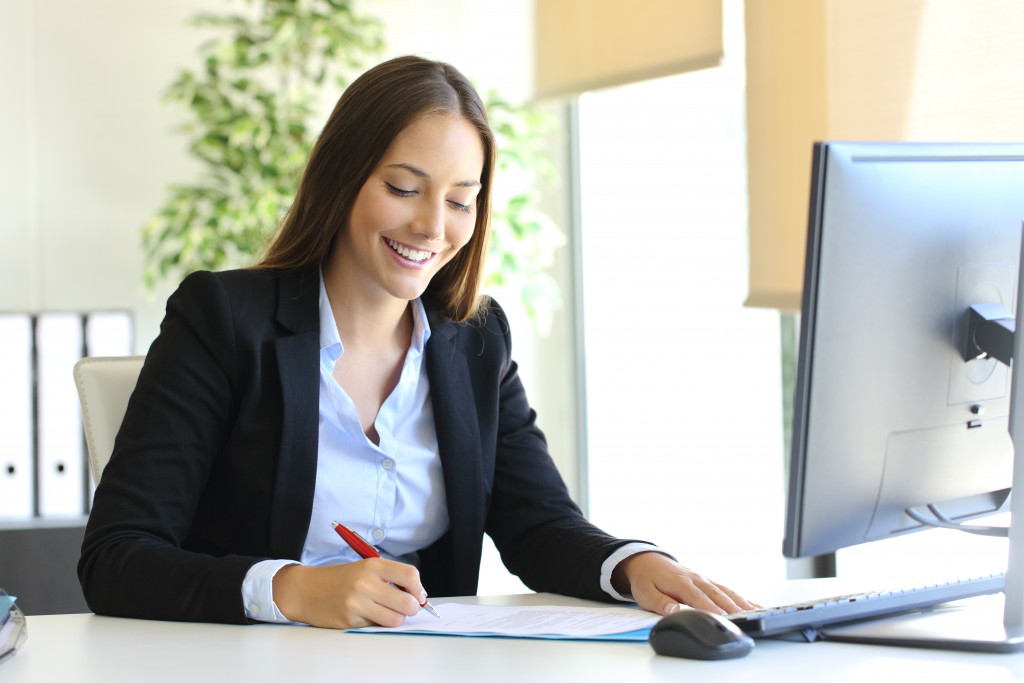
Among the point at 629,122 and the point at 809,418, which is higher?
the point at 629,122

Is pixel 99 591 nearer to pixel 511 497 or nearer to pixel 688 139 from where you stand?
pixel 511 497

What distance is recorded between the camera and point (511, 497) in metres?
1.56

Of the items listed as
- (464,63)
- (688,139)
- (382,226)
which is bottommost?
(382,226)

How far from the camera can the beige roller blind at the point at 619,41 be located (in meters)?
2.69

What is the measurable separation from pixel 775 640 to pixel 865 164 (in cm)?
44

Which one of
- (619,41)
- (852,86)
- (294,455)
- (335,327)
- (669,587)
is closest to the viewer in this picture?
(669,587)

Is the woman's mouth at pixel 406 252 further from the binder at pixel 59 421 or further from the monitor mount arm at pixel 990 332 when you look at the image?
the binder at pixel 59 421

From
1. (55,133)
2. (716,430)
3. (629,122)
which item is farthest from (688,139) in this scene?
(55,133)

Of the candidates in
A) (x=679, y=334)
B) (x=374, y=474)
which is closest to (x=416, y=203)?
(x=374, y=474)

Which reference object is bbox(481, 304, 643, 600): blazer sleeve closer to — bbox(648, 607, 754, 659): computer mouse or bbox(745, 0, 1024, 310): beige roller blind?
bbox(648, 607, 754, 659): computer mouse

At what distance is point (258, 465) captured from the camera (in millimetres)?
1396

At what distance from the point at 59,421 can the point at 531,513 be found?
61.5 inches

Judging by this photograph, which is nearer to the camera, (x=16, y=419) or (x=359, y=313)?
(x=359, y=313)

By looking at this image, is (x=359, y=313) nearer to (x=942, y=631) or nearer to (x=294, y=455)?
(x=294, y=455)
